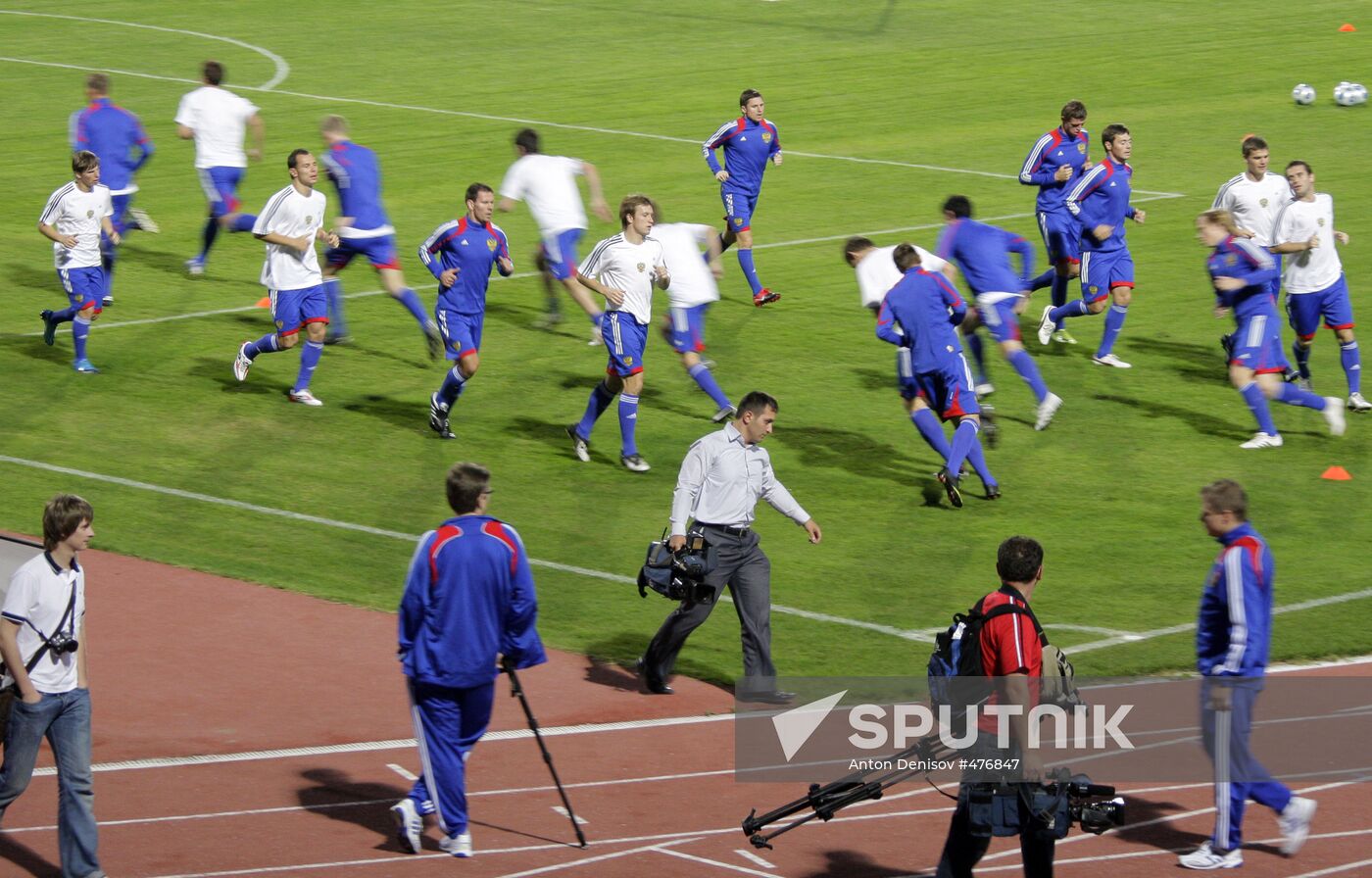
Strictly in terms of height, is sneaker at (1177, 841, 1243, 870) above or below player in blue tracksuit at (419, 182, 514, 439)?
below

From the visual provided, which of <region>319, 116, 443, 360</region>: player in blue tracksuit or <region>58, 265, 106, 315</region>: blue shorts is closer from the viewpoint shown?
<region>58, 265, 106, 315</region>: blue shorts

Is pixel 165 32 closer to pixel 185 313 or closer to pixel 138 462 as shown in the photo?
pixel 185 313

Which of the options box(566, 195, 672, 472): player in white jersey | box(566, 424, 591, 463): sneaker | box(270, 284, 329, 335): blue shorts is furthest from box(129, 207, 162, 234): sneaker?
box(566, 195, 672, 472): player in white jersey

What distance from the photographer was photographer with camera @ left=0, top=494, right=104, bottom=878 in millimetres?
8023

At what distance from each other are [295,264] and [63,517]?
28.1 feet

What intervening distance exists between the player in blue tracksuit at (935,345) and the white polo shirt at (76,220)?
7576mm

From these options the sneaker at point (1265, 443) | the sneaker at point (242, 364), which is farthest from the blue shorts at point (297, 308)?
the sneaker at point (1265, 443)

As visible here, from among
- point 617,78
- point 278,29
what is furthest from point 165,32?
point 617,78

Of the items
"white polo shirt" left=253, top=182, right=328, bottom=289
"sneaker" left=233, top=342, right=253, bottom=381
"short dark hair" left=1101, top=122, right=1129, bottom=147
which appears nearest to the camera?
"white polo shirt" left=253, top=182, right=328, bottom=289

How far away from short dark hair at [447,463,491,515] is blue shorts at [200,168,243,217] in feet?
44.8

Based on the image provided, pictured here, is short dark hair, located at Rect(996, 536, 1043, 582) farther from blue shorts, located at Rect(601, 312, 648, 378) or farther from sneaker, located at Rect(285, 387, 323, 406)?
sneaker, located at Rect(285, 387, 323, 406)

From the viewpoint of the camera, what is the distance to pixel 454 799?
28.2 ft

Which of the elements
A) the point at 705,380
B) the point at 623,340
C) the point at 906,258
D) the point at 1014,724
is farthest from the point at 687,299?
the point at 1014,724

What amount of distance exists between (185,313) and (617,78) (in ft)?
54.0
